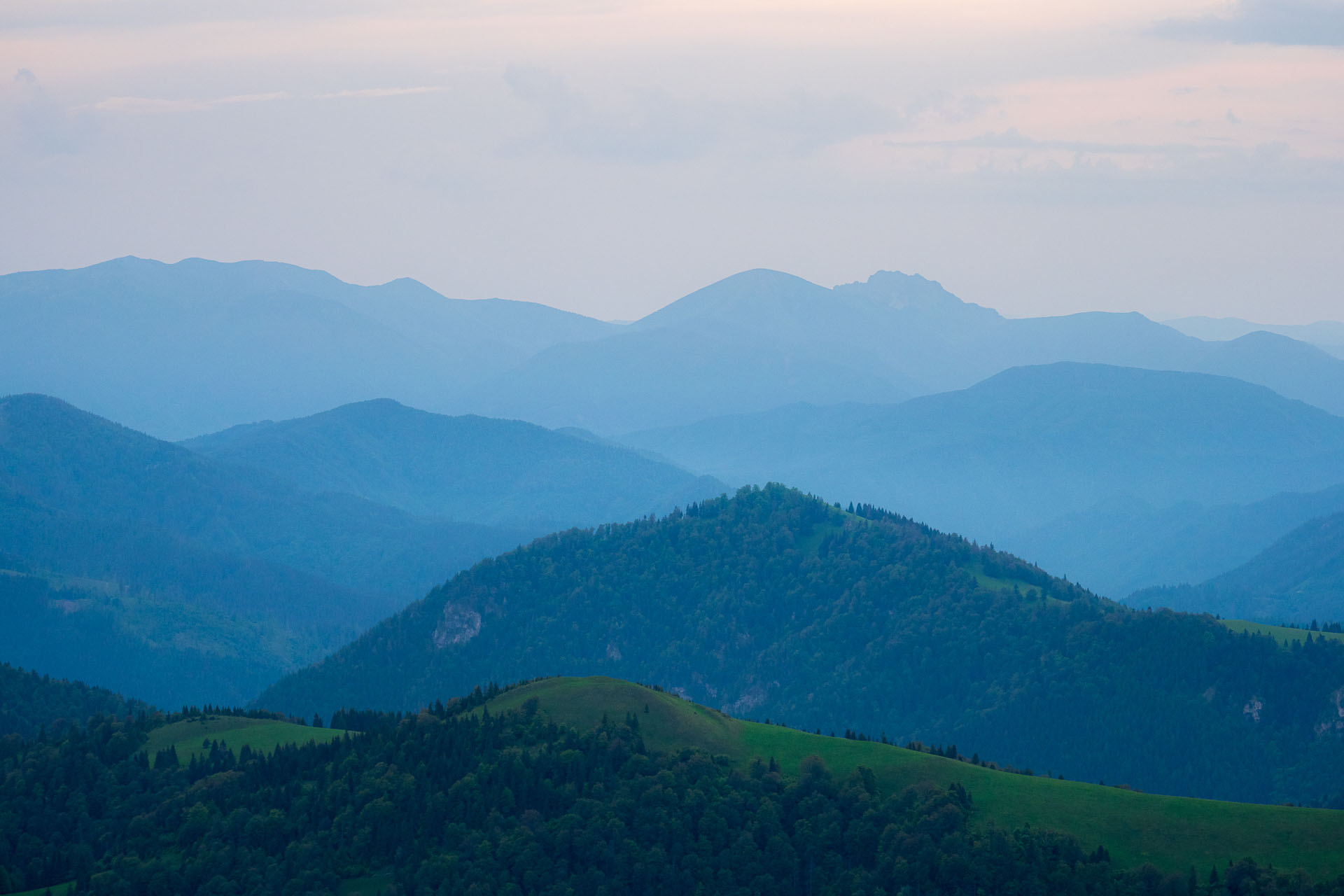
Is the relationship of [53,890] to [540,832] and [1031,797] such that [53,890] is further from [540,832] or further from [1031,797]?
[1031,797]

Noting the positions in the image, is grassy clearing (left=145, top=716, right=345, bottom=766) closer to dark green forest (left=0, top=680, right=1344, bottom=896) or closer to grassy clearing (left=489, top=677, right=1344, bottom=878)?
dark green forest (left=0, top=680, right=1344, bottom=896)

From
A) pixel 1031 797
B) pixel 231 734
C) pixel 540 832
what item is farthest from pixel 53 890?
pixel 1031 797

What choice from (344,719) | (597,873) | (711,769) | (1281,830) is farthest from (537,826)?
(1281,830)

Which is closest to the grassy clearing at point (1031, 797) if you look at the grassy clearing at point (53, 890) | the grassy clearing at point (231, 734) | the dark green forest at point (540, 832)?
the dark green forest at point (540, 832)

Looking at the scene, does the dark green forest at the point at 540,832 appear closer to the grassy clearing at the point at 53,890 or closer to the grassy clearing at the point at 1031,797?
the grassy clearing at the point at 53,890

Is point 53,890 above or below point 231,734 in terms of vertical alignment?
below

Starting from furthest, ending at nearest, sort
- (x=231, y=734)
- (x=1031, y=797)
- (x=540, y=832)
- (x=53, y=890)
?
(x=231, y=734), (x=1031, y=797), (x=53, y=890), (x=540, y=832)
